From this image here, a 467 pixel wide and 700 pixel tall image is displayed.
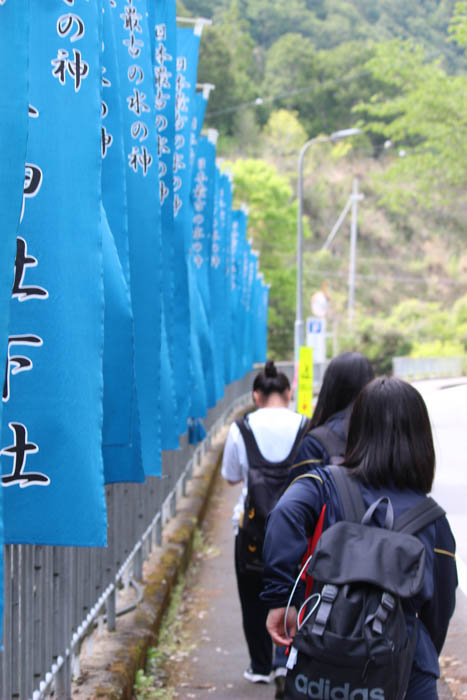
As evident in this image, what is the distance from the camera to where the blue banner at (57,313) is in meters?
3.25

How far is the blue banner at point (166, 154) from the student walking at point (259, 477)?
0.63 metres

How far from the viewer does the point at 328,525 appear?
9.95 feet

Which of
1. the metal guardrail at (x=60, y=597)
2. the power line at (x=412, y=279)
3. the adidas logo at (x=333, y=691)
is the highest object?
the power line at (x=412, y=279)

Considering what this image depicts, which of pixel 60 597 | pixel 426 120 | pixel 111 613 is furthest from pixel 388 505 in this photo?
pixel 426 120

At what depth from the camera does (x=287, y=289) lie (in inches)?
1871

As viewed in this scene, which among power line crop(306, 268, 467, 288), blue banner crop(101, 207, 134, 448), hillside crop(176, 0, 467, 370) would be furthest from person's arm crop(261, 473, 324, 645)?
power line crop(306, 268, 467, 288)

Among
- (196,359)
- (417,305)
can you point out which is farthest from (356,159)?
(196,359)

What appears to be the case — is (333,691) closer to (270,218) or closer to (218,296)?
(218,296)

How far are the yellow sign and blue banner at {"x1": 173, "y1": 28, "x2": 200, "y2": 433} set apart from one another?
816cm

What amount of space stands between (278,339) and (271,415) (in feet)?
155

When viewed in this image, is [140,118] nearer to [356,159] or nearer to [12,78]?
[12,78]

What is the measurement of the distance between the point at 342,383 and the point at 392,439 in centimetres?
151

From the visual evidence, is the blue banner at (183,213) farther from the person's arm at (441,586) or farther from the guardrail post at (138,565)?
the person's arm at (441,586)

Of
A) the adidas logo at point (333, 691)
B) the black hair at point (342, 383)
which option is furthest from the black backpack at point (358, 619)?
the black hair at point (342, 383)
